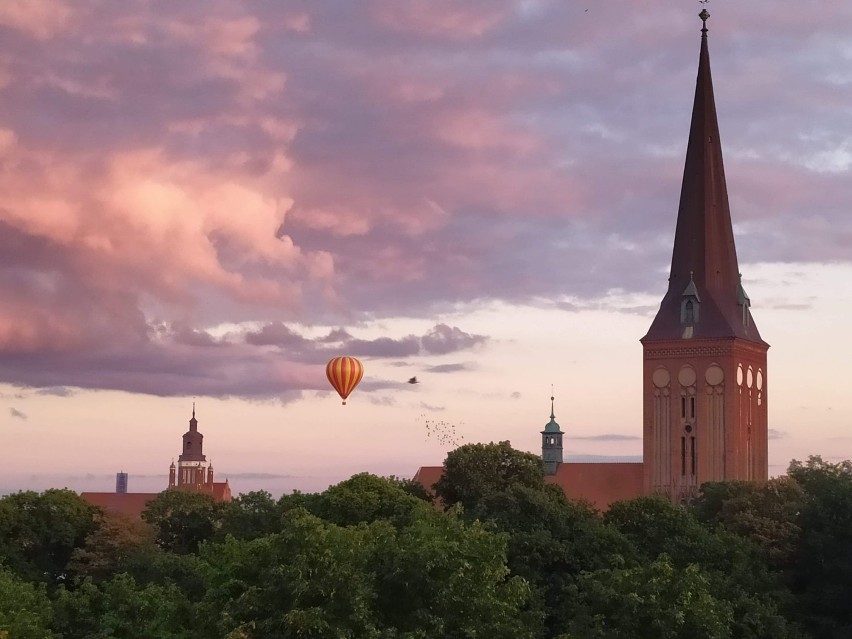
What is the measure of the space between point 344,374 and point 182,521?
717 inches

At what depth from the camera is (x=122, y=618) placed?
57.4 m

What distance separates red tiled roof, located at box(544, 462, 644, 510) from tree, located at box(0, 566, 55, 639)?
61.6 meters

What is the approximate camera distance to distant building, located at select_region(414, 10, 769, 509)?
→ 365 ft

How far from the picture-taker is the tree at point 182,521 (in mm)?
87875

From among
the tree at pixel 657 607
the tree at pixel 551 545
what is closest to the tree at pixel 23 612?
the tree at pixel 551 545

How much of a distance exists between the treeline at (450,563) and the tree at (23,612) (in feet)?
0.32

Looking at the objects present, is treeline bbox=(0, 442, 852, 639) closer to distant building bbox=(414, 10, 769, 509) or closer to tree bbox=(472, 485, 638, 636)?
tree bbox=(472, 485, 638, 636)

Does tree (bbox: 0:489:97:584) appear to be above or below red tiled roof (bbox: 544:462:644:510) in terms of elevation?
below

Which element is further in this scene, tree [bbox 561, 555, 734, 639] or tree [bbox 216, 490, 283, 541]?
tree [bbox 216, 490, 283, 541]

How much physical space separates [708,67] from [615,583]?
72499 millimetres

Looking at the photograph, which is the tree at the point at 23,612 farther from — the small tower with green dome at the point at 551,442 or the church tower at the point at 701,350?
the small tower with green dome at the point at 551,442

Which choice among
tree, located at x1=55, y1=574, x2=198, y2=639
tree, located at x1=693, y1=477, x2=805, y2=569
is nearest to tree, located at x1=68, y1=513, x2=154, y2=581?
tree, located at x1=55, y1=574, x2=198, y2=639

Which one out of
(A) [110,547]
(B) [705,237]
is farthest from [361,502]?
(B) [705,237]

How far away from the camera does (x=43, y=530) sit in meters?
85.9
